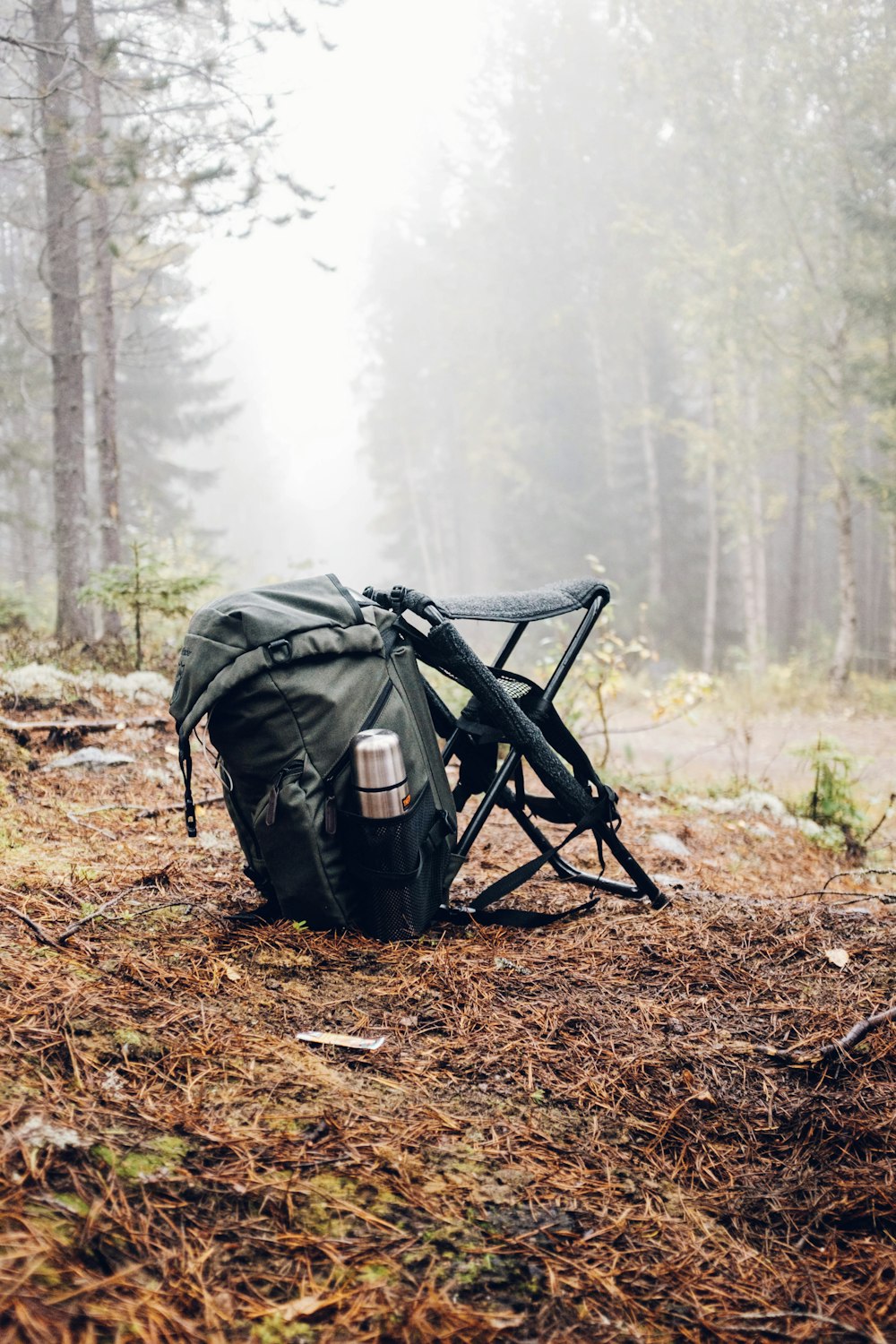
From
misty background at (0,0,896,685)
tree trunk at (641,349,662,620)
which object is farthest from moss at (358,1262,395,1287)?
tree trunk at (641,349,662,620)

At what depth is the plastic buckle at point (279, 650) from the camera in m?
2.13

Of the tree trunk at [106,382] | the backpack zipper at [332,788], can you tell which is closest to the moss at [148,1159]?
the backpack zipper at [332,788]

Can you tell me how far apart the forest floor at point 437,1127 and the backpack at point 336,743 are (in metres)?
0.15

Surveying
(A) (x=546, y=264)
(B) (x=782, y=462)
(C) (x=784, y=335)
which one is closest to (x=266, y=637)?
(C) (x=784, y=335)

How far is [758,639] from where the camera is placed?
1702 centimetres

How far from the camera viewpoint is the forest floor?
1.08 metres

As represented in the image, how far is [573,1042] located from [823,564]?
96.9 feet

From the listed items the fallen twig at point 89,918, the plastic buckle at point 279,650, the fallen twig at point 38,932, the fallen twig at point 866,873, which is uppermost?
the plastic buckle at point 279,650

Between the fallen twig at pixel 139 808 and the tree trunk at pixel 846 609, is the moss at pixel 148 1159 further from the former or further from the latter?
the tree trunk at pixel 846 609

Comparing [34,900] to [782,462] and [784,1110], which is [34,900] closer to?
[784,1110]

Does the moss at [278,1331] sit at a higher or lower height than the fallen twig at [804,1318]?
higher

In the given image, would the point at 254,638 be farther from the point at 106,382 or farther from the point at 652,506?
the point at 652,506

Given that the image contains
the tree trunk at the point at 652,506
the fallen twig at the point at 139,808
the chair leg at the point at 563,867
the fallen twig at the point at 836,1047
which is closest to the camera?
the fallen twig at the point at 836,1047

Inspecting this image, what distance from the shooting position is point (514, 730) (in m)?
2.46
